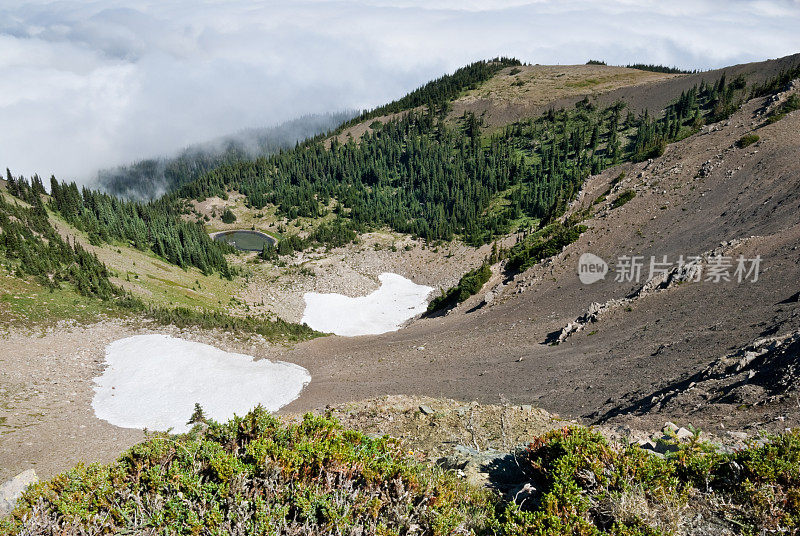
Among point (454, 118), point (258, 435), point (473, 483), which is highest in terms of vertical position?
point (454, 118)

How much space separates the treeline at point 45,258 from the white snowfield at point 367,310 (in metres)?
24.5

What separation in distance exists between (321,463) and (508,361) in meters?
20.4

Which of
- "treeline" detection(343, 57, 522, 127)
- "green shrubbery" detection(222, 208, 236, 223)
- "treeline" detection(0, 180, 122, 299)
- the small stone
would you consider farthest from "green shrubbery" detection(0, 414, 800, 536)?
"treeline" detection(343, 57, 522, 127)

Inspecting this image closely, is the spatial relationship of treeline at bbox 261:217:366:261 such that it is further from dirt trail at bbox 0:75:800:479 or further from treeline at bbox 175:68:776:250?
dirt trail at bbox 0:75:800:479

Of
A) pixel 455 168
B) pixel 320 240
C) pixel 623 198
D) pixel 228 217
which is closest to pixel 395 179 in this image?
pixel 455 168

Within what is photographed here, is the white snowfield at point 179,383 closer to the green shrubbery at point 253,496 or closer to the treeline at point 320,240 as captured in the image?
the green shrubbery at point 253,496

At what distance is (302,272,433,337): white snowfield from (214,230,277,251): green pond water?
3779 cm

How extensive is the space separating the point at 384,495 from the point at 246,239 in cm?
10376

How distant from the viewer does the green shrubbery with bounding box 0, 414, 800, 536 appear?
5.97m

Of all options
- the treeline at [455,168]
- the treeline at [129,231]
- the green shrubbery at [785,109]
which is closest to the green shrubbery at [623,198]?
the green shrubbery at [785,109]

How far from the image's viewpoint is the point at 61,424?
2073 centimetres

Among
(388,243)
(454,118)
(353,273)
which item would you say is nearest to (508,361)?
(353,273)

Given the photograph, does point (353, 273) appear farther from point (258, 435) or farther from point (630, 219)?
point (258, 435)

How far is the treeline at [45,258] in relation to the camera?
35.4m
